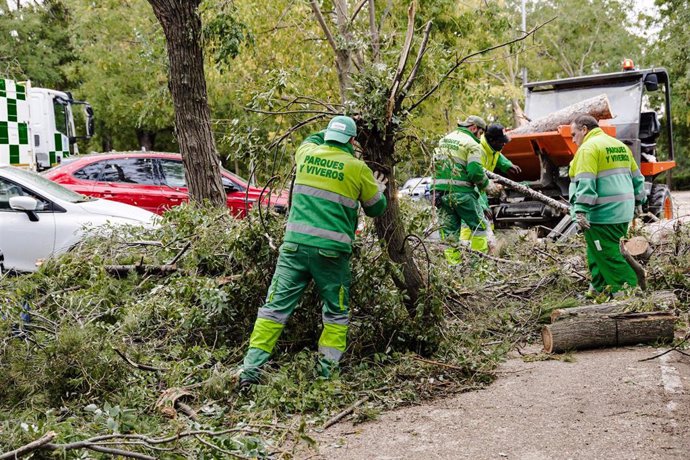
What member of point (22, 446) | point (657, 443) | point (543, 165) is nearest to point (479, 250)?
point (543, 165)

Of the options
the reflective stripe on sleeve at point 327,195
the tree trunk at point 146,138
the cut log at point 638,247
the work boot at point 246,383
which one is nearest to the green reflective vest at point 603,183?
the cut log at point 638,247

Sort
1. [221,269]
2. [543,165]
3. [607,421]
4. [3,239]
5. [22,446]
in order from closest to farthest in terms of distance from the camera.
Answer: [22,446] → [607,421] → [221,269] → [3,239] → [543,165]

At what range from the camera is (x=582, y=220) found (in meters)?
7.14

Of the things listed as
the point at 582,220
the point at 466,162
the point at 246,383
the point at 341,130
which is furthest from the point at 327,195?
the point at 466,162

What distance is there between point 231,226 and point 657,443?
4.05 meters

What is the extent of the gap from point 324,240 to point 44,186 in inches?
200

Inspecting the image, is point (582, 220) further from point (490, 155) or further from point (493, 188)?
point (490, 155)

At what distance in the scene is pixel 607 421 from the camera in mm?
4648

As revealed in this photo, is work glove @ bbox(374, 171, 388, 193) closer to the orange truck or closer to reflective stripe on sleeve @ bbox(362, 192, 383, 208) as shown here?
reflective stripe on sleeve @ bbox(362, 192, 383, 208)

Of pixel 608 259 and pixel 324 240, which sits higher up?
pixel 324 240

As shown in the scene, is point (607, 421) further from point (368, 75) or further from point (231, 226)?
point (231, 226)

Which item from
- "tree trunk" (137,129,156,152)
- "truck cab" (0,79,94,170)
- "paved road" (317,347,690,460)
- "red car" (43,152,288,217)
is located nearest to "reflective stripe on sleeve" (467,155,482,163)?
"red car" (43,152,288,217)

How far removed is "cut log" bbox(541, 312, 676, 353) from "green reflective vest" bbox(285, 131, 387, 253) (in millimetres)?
1878

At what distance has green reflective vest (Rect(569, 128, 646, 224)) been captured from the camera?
7.21 m
